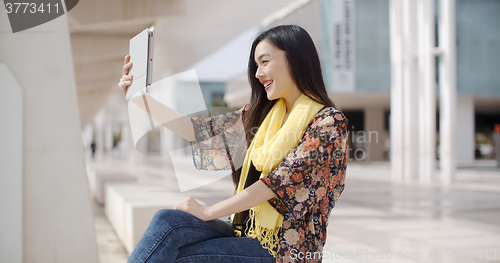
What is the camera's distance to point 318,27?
1758cm

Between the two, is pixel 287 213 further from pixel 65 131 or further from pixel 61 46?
pixel 61 46

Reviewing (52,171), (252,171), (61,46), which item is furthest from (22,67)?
(252,171)

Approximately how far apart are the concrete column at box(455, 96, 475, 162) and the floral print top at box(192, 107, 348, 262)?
67.5ft

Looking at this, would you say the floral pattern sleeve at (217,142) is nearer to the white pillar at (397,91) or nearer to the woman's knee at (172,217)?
the woman's knee at (172,217)

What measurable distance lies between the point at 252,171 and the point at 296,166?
252 mm

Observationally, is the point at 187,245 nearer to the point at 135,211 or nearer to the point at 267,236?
the point at 267,236

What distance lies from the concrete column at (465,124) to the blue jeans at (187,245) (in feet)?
68.0

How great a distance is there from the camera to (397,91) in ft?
34.8

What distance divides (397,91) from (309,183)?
9902 mm

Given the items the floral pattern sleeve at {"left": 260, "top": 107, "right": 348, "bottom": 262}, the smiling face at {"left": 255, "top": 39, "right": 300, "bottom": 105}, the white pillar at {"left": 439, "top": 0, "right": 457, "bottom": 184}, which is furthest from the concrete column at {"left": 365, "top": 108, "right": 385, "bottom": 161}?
the floral pattern sleeve at {"left": 260, "top": 107, "right": 348, "bottom": 262}

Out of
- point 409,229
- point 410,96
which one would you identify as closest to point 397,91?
point 410,96

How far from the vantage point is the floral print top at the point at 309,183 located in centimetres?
145

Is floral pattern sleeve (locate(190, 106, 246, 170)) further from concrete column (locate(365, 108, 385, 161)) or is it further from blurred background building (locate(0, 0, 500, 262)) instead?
concrete column (locate(365, 108, 385, 161))

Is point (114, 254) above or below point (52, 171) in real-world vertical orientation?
below
